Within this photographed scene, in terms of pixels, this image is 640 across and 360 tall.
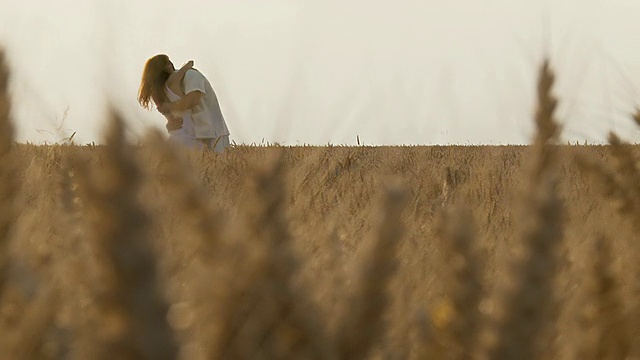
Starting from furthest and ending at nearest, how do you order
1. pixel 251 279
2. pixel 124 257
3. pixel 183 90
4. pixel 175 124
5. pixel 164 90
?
pixel 164 90 → pixel 175 124 → pixel 183 90 → pixel 251 279 → pixel 124 257

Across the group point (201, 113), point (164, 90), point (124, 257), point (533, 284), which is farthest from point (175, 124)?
point (124, 257)

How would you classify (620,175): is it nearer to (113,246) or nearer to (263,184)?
(263,184)

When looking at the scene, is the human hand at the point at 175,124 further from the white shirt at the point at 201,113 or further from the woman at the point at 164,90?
the white shirt at the point at 201,113

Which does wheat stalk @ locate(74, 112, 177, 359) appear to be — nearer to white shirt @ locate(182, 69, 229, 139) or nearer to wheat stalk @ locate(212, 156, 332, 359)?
wheat stalk @ locate(212, 156, 332, 359)

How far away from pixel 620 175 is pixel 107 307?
3.19 feet

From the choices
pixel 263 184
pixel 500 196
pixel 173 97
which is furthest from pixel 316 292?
pixel 173 97

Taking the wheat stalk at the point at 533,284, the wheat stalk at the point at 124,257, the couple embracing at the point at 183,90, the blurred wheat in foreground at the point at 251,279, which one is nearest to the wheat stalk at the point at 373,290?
the blurred wheat in foreground at the point at 251,279

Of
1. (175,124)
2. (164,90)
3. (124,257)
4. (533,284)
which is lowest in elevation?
(124,257)

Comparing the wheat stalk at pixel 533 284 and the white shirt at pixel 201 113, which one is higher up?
the white shirt at pixel 201 113

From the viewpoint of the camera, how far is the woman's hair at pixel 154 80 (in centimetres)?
665

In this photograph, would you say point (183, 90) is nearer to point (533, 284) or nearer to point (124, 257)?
point (533, 284)

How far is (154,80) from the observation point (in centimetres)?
679

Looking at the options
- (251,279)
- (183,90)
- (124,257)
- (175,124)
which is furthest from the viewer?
(175,124)

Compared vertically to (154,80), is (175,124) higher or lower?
lower
